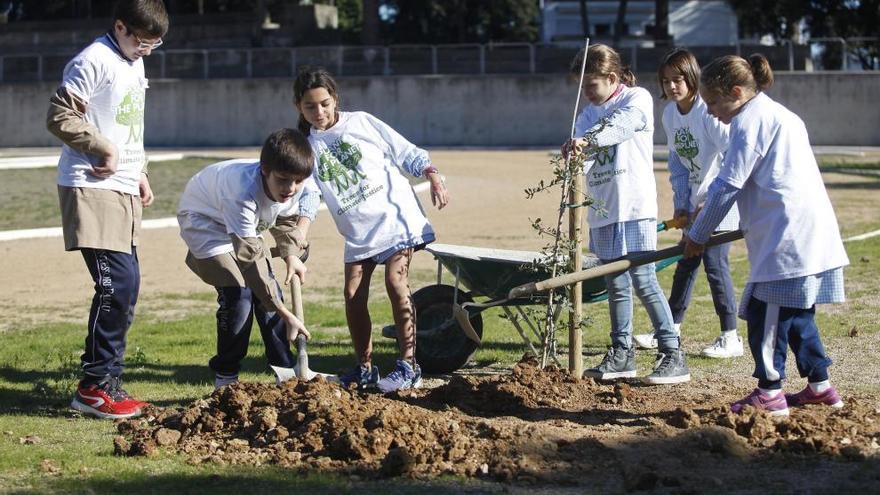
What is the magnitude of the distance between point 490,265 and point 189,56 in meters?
33.5

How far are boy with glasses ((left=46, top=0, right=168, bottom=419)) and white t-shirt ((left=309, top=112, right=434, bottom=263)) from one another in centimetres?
90

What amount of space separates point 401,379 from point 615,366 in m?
1.12

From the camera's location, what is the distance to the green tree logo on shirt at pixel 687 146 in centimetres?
691

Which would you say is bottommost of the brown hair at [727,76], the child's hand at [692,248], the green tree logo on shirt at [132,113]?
the child's hand at [692,248]

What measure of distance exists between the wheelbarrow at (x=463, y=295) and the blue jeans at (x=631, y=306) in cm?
19

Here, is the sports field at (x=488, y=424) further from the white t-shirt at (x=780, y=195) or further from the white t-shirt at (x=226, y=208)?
the white t-shirt at (x=226, y=208)

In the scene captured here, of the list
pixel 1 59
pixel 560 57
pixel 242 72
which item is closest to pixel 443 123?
pixel 560 57

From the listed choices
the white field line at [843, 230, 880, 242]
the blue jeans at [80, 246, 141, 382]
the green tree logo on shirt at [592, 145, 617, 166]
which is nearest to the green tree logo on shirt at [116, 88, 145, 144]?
the blue jeans at [80, 246, 141, 382]

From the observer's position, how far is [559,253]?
5922 mm

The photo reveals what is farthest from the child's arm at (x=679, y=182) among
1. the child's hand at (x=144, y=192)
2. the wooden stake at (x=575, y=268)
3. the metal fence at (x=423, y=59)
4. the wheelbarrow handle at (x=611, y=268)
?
the metal fence at (x=423, y=59)

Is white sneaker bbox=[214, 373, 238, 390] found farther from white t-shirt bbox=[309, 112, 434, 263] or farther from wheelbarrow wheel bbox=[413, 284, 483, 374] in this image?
wheelbarrow wheel bbox=[413, 284, 483, 374]

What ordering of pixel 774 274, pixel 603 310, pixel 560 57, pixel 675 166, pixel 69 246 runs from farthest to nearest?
pixel 560 57 → pixel 603 310 → pixel 675 166 → pixel 69 246 → pixel 774 274

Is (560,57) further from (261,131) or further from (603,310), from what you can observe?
(603,310)

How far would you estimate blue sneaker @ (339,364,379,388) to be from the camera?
6043 mm
